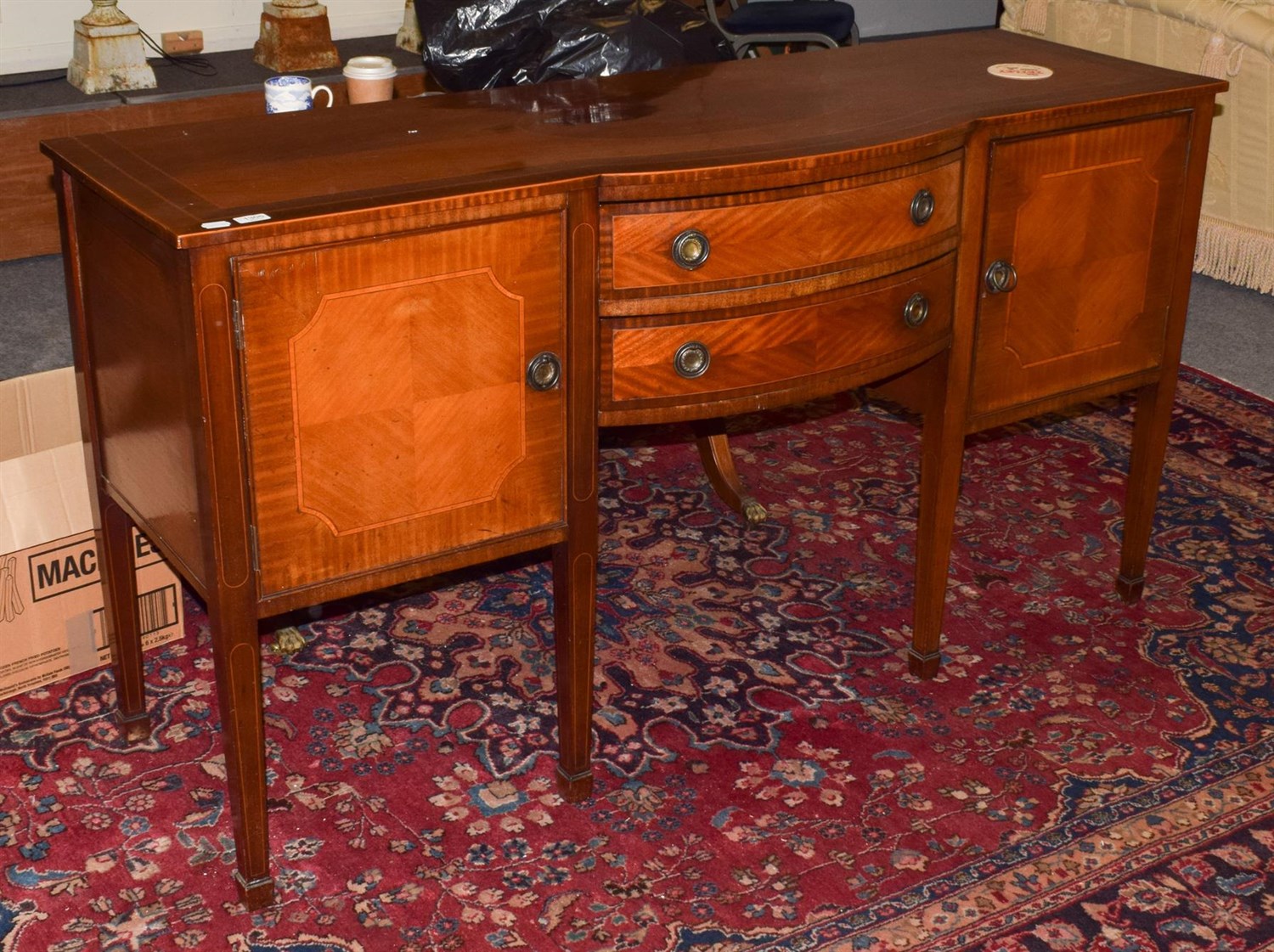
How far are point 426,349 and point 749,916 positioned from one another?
2.79 ft

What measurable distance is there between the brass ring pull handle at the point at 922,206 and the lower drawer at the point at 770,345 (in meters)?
0.08

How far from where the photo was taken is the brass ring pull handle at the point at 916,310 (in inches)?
83.0

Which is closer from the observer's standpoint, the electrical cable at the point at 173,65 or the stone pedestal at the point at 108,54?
the stone pedestal at the point at 108,54

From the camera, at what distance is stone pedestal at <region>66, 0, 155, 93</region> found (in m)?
4.46

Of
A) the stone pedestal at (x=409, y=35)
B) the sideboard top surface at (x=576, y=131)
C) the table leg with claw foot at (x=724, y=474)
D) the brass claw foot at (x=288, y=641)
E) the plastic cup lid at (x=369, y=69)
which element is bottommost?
the brass claw foot at (x=288, y=641)

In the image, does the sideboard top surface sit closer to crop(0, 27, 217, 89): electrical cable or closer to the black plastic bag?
the black plastic bag

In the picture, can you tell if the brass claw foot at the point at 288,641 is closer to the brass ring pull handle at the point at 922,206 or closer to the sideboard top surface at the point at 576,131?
the sideboard top surface at the point at 576,131

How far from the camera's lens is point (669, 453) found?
3.25 meters

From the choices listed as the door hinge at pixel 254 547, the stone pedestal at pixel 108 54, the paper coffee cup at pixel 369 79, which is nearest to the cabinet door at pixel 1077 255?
the paper coffee cup at pixel 369 79

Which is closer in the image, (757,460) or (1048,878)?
(1048,878)

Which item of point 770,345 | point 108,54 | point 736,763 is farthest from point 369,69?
point 108,54

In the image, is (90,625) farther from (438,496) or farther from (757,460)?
(757,460)

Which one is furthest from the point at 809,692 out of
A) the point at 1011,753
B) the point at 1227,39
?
the point at 1227,39

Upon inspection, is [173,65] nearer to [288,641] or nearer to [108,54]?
[108,54]
